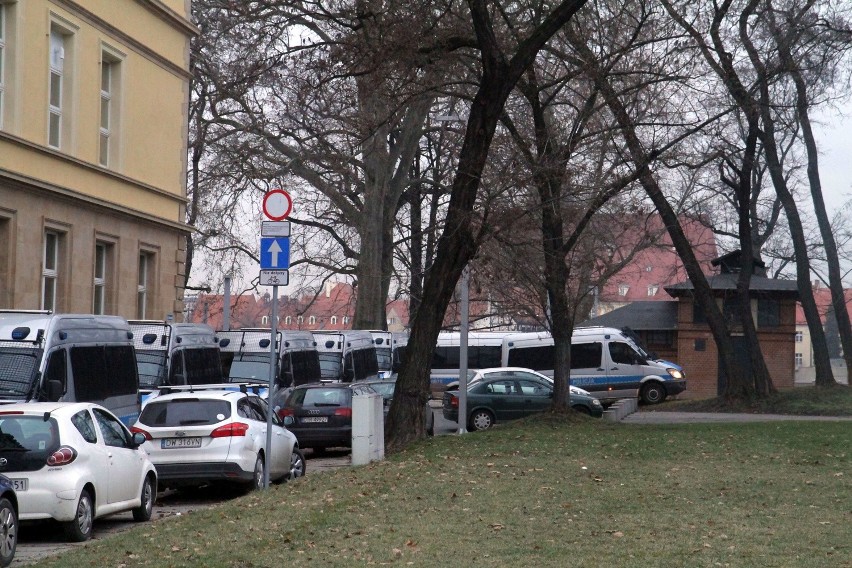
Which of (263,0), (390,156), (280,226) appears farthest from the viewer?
(390,156)

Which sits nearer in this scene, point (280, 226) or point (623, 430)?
point (280, 226)

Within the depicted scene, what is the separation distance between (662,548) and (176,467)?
8.48 meters

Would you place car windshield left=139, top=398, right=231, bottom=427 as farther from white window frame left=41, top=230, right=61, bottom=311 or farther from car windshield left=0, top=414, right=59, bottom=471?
white window frame left=41, top=230, right=61, bottom=311

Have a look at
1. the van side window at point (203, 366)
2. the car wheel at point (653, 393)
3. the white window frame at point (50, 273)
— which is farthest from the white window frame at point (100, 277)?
the car wheel at point (653, 393)

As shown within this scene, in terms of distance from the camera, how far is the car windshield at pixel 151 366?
851 inches

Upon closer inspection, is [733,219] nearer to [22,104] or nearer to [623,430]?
[623,430]

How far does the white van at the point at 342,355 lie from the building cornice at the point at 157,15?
328 inches

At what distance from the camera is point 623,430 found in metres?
22.6

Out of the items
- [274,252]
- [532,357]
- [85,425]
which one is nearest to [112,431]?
[85,425]

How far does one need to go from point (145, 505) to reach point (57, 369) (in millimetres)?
2850

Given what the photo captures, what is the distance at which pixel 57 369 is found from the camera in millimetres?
15797

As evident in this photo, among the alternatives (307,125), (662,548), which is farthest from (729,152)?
(662,548)

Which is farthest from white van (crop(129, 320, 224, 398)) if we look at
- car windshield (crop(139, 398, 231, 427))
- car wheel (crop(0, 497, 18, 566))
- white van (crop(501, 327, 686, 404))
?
white van (crop(501, 327, 686, 404))

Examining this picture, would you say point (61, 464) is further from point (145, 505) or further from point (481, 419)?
point (481, 419)
